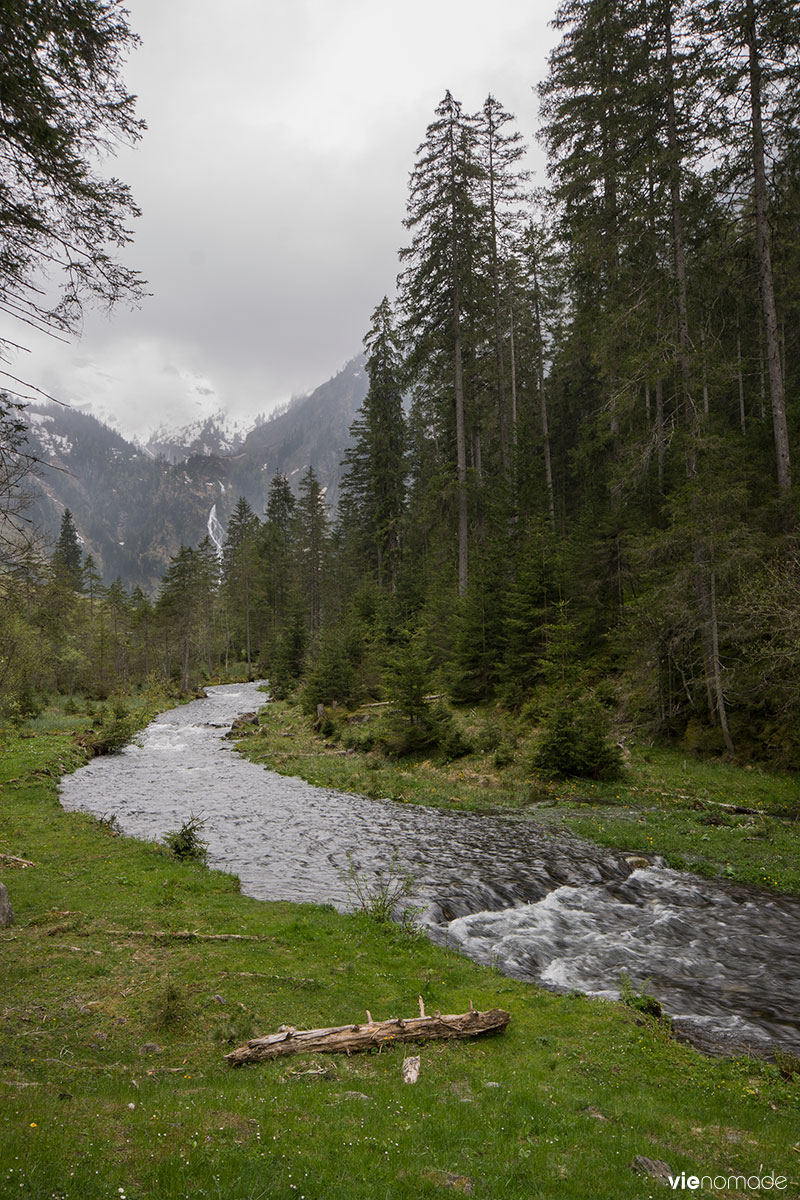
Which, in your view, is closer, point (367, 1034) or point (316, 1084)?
point (316, 1084)

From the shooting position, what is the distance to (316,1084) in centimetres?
606

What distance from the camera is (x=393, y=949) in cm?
980

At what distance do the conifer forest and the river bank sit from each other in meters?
5.63

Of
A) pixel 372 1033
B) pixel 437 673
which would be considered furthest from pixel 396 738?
pixel 372 1033

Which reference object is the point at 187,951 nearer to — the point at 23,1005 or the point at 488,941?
the point at 23,1005

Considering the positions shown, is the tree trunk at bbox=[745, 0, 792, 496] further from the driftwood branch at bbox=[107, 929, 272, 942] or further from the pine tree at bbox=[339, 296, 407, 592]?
the pine tree at bbox=[339, 296, 407, 592]

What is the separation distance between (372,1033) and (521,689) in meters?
19.4

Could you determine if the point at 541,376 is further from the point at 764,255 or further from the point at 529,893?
the point at 529,893

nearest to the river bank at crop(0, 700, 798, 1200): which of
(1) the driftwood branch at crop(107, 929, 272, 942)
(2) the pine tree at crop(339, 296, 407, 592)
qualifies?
(1) the driftwood branch at crop(107, 929, 272, 942)

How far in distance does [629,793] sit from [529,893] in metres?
7.51

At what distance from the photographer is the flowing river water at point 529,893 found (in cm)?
877

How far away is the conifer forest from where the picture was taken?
18.5 metres

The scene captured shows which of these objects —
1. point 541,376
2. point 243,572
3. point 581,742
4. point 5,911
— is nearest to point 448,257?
point 541,376

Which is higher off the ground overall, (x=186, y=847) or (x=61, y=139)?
(x=61, y=139)
